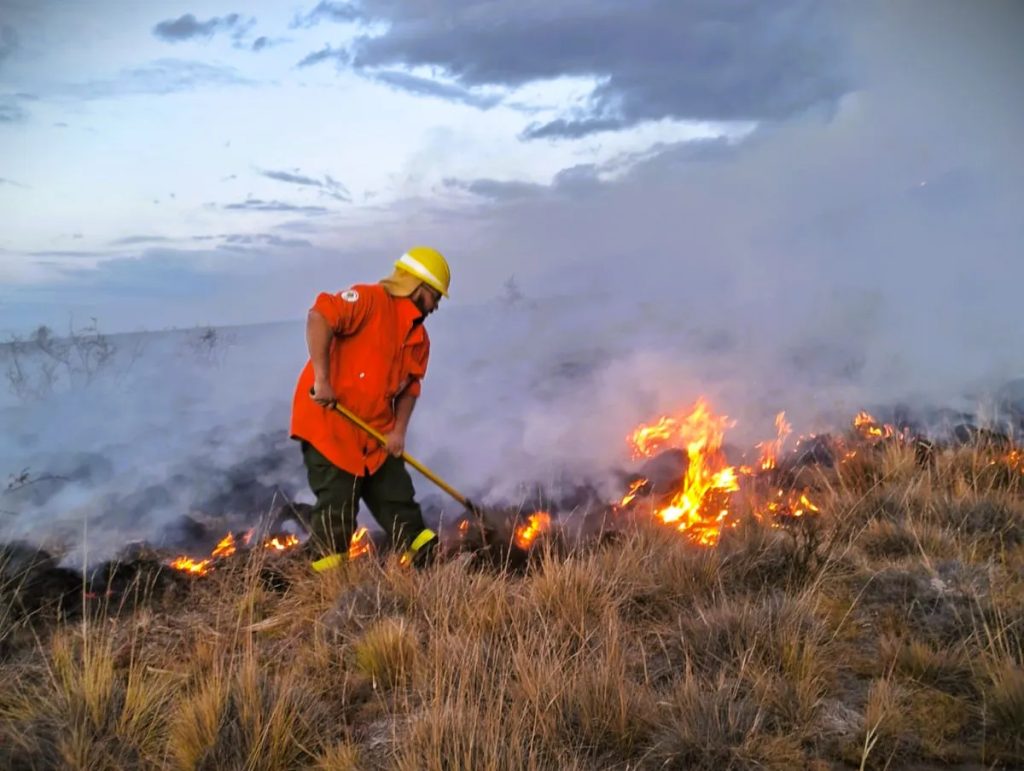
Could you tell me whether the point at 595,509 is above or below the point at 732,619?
below

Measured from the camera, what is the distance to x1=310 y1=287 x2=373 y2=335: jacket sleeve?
4552mm

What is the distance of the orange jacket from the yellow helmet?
19cm

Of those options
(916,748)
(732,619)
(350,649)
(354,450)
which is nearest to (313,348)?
(354,450)

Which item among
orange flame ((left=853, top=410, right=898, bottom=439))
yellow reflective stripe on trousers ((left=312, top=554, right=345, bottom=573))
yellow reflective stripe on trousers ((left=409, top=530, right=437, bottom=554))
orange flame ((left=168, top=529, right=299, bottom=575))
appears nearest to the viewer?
yellow reflective stripe on trousers ((left=312, top=554, right=345, bottom=573))

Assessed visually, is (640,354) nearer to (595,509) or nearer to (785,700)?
(595,509)

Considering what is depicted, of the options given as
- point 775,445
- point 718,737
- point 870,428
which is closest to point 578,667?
point 718,737

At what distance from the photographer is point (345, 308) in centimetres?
465

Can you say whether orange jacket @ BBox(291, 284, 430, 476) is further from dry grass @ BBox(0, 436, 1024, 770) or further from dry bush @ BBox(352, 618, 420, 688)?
dry bush @ BBox(352, 618, 420, 688)

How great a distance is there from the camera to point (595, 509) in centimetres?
686

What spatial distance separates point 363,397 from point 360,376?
127mm

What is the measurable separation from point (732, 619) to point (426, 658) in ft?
4.46

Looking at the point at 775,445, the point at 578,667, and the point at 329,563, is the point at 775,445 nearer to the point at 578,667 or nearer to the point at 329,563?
the point at 329,563

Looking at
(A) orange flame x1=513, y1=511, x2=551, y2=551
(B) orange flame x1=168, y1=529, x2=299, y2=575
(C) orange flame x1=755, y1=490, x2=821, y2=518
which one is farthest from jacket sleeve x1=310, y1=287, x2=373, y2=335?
(C) orange flame x1=755, y1=490, x2=821, y2=518

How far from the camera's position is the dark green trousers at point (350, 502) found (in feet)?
15.9
